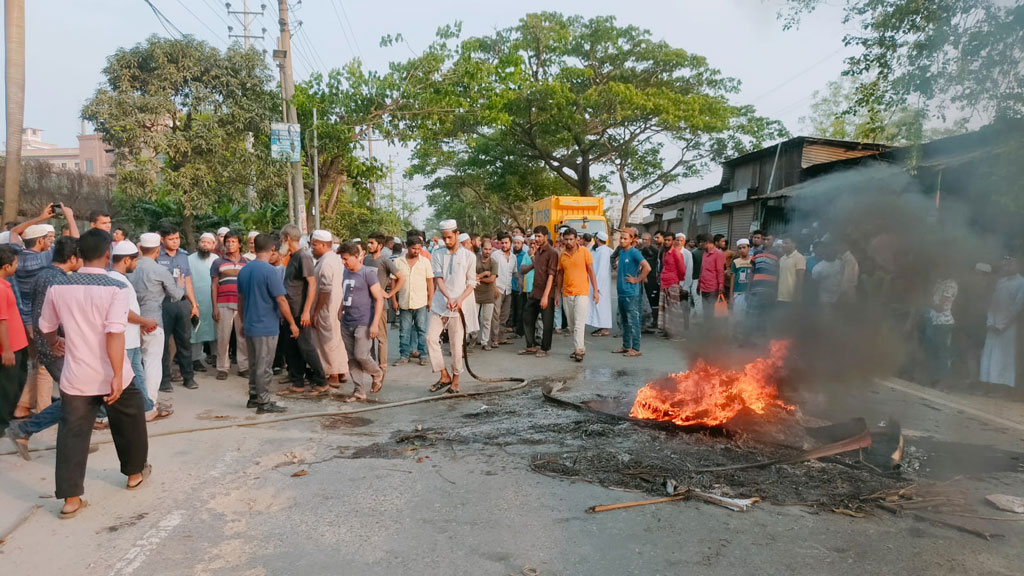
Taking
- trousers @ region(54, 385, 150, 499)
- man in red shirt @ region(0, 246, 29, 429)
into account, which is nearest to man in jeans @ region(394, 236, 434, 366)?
man in red shirt @ region(0, 246, 29, 429)

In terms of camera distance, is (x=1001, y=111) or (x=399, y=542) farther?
(x=1001, y=111)

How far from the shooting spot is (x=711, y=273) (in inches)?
466

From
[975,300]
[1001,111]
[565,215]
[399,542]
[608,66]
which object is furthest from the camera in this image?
[608,66]

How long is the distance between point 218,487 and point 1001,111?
27.4ft

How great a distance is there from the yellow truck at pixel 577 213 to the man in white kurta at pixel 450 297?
51.1 ft

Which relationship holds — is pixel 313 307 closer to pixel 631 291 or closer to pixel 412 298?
pixel 412 298

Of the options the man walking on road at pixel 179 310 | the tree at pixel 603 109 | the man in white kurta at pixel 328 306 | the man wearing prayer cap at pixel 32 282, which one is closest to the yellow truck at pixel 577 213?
the tree at pixel 603 109

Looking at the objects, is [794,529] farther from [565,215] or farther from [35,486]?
[565,215]

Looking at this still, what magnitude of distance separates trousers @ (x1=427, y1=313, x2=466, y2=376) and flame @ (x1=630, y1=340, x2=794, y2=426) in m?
2.38

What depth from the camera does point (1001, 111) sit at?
670cm

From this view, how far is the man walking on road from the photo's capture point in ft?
24.9

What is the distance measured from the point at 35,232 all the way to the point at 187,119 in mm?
10955

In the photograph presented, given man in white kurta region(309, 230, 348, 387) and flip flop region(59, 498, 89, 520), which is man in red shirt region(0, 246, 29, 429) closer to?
flip flop region(59, 498, 89, 520)

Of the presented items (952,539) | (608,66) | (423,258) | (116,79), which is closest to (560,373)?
(423,258)
